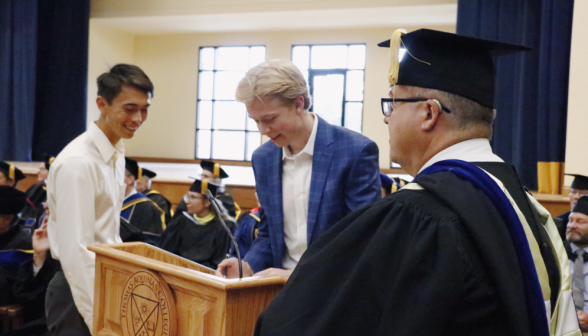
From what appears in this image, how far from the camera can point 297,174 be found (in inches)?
84.0

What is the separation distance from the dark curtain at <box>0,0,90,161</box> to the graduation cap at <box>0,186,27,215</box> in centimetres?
685

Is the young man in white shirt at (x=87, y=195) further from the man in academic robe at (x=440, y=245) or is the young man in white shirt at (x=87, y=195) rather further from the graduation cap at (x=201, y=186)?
the graduation cap at (x=201, y=186)

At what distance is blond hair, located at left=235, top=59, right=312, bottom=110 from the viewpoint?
203 centimetres

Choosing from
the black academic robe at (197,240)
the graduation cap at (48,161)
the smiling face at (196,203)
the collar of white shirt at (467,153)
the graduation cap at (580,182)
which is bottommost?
the black academic robe at (197,240)

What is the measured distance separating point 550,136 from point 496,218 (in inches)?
291

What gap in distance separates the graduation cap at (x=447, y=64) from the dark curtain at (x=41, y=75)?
10886mm

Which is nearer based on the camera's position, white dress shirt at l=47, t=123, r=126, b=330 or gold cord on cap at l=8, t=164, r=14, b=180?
white dress shirt at l=47, t=123, r=126, b=330

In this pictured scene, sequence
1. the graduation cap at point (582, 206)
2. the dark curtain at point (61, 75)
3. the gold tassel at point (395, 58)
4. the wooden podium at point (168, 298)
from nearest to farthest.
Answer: the gold tassel at point (395, 58)
the wooden podium at point (168, 298)
the graduation cap at point (582, 206)
the dark curtain at point (61, 75)

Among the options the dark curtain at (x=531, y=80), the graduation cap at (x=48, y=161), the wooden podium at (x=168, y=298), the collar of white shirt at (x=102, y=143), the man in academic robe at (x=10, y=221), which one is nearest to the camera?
the wooden podium at (x=168, y=298)

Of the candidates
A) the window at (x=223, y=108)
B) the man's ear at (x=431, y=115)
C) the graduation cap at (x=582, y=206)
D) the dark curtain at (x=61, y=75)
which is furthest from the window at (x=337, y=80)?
the man's ear at (x=431, y=115)

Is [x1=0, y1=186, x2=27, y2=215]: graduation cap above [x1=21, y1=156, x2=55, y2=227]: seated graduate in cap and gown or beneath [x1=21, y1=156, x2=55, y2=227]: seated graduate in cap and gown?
above

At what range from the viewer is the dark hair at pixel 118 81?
2.37 meters

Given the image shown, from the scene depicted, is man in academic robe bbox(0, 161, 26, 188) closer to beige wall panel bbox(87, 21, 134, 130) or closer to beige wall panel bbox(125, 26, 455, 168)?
beige wall panel bbox(87, 21, 134, 130)

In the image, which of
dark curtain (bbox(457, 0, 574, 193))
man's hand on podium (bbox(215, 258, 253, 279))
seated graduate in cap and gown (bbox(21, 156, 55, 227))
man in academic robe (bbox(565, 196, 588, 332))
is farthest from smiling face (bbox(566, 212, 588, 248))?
seated graduate in cap and gown (bbox(21, 156, 55, 227))
